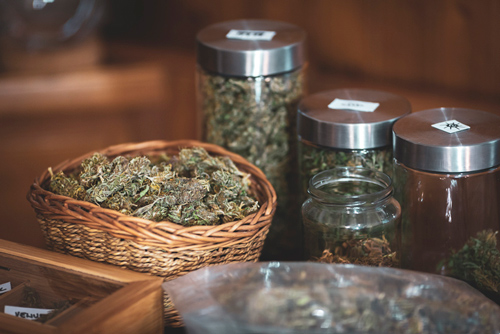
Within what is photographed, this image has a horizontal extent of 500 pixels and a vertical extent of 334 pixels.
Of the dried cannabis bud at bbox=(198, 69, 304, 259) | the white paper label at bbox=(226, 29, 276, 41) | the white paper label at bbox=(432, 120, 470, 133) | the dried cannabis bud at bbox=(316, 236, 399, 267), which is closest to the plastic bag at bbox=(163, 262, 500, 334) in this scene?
the dried cannabis bud at bbox=(316, 236, 399, 267)

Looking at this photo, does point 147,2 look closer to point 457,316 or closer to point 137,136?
point 137,136

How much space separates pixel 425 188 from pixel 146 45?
4.28 feet

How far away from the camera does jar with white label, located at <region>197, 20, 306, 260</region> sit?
92 centimetres

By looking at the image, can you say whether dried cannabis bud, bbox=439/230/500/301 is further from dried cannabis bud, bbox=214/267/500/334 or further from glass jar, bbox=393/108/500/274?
dried cannabis bud, bbox=214/267/500/334

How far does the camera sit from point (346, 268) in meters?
0.62

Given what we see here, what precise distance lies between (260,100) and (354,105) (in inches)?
6.2

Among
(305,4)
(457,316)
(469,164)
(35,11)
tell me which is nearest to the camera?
(457,316)

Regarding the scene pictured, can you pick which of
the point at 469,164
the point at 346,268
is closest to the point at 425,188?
the point at 469,164

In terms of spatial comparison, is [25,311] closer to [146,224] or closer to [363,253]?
[146,224]

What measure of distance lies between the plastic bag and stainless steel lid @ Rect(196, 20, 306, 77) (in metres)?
0.39

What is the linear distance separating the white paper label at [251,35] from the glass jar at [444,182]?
299 millimetres

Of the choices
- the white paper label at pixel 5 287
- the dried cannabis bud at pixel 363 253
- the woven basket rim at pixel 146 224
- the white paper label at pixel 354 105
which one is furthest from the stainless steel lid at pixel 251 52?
the white paper label at pixel 5 287

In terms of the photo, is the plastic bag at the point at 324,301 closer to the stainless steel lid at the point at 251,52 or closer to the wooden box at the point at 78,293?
the wooden box at the point at 78,293

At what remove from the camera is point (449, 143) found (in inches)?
27.8
